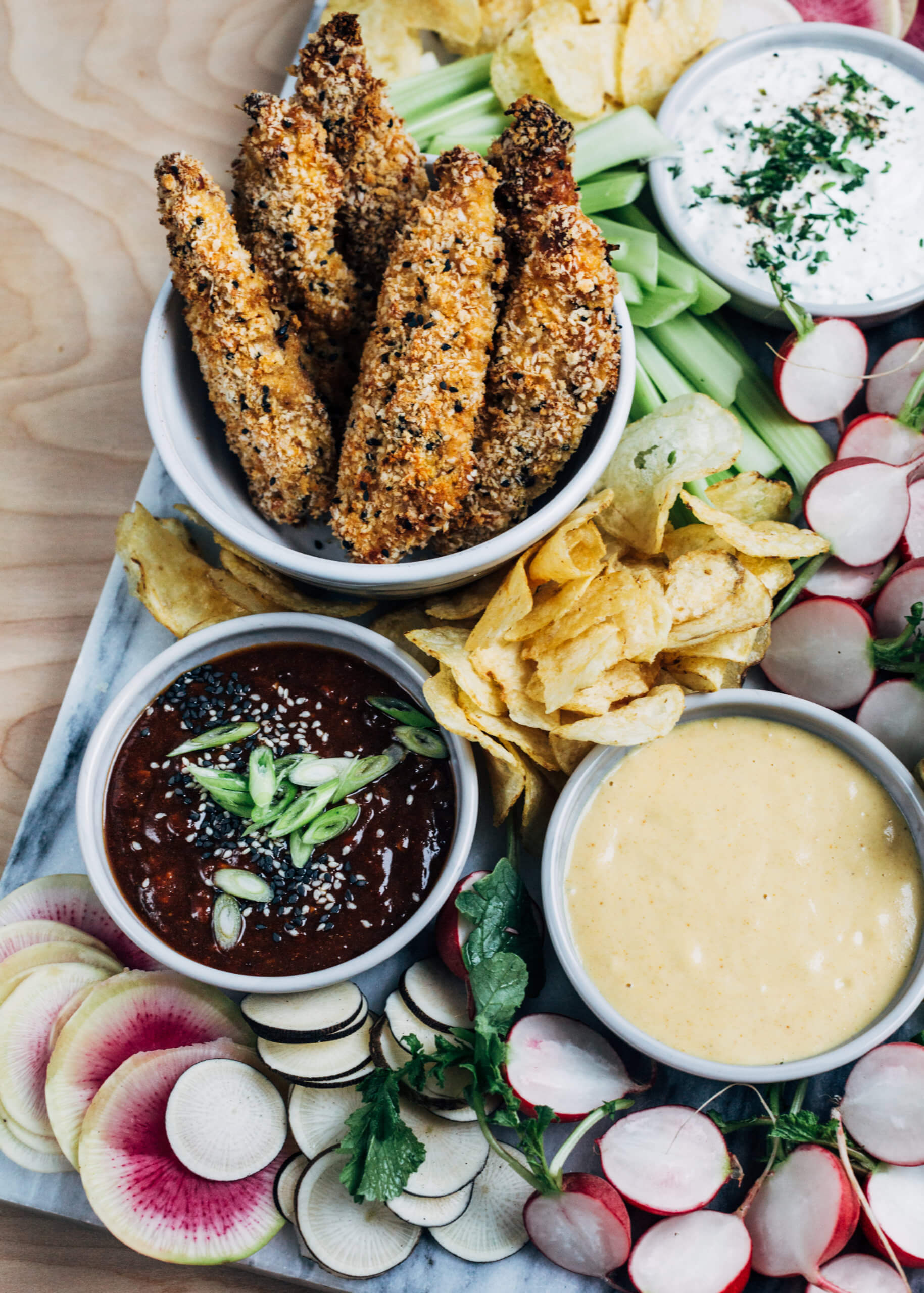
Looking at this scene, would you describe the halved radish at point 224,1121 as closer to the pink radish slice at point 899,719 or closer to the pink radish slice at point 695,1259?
the pink radish slice at point 695,1259

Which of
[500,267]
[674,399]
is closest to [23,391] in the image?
[500,267]

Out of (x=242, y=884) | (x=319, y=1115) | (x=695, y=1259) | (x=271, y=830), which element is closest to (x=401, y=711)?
(x=271, y=830)

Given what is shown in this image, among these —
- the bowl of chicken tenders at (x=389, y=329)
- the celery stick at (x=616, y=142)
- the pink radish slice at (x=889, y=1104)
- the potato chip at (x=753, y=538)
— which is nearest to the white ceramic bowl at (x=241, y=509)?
the bowl of chicken tenders at (x=389, y=329)

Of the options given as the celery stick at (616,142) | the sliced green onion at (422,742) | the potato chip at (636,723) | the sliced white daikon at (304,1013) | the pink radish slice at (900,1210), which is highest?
the celery stick at (616,142)

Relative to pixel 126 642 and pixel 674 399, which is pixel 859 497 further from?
pixel 126 642

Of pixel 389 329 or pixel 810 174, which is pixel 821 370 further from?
pixel 389 329
